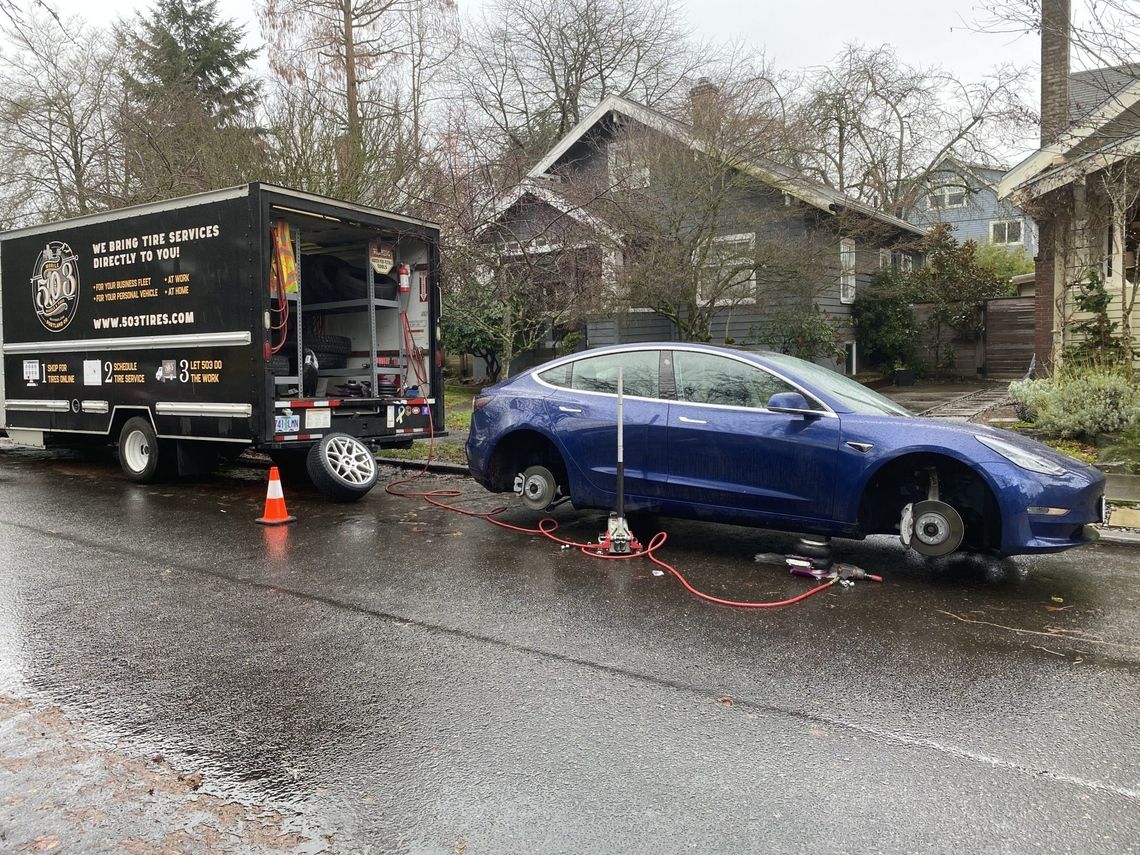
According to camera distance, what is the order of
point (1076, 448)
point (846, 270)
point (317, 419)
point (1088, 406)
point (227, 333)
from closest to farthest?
point (227, 333)
point (317, 419)
point (1076, 448)
point (1088, 406)
point (846, 270)

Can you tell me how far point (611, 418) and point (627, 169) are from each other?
9497 mm

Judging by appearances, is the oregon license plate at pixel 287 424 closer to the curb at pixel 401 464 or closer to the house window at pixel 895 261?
the curb at pixel 401 464

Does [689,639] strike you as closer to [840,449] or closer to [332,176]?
[840,449]

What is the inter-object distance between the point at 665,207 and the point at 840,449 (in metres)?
10.2

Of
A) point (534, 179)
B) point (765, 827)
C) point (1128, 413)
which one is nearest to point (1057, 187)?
point (1128, 413)

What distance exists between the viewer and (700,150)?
15.0 meters

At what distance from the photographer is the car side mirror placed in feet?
19.7

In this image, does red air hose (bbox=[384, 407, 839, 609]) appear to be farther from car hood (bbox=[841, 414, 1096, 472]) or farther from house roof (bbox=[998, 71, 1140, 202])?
house roof (bbox=[998, 71, 1140, 202])

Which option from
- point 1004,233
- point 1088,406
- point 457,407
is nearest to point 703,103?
point 457,407

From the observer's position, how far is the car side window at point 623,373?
686 centimetres

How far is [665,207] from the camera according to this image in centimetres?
1521

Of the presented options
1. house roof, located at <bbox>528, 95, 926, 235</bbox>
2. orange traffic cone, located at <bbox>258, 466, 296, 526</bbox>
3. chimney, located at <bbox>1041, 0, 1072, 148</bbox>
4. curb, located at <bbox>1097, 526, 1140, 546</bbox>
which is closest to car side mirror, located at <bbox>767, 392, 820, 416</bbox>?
curb, located at <bbox>1097, 526, 1140, 546</bbox>

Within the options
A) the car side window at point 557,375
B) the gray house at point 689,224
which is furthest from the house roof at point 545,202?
the car side window at point 557,375

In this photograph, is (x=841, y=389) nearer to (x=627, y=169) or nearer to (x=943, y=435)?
(x=943, y=435)
